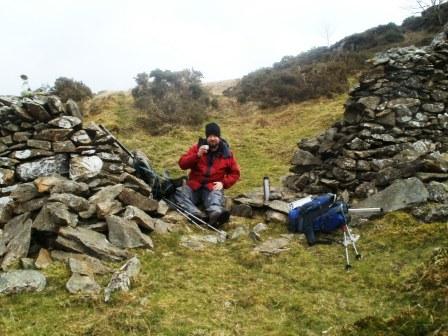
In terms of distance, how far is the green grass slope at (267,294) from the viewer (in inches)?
213

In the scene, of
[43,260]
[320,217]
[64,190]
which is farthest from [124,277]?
[320,217]

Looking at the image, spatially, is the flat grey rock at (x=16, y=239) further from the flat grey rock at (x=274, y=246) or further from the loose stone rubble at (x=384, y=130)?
the loose stone rubble at (x=384, y=130)

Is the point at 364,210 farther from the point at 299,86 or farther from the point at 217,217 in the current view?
the point at 299,86

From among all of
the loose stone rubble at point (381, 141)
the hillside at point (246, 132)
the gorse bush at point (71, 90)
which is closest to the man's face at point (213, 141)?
the loose stone rubble at point (381, 141)

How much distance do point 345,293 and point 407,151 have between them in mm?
4891

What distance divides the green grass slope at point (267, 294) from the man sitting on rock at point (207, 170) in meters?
1.06

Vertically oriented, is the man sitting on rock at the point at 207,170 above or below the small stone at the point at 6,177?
below

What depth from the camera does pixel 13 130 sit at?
941 centimetres

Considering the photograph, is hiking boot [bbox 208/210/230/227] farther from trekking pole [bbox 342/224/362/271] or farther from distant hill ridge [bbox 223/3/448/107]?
distant hill ridge [bbox 223/3/448/107]

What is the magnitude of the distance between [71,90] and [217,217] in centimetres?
1893

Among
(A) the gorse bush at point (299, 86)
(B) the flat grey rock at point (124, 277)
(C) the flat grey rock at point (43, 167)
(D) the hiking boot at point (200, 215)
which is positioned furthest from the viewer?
(A) the gorse bush at point (299, 86)

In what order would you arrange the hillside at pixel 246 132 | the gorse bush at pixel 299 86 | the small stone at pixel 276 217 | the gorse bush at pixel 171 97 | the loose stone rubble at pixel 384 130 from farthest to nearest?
the gorse bush at pixel 299 86 < the gorse bush at pixel 171 97 < the hillside at pixel 246 132 < the loose stone rubble at pixel 384 130 < the small stone at pixel 276 217

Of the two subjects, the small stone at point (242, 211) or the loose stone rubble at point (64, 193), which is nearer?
the loose stone rubble at point (64, 193)

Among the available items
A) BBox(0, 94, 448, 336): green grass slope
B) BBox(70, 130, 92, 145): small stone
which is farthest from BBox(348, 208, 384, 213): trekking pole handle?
BBox(70, 130, 92, 145): small stone
